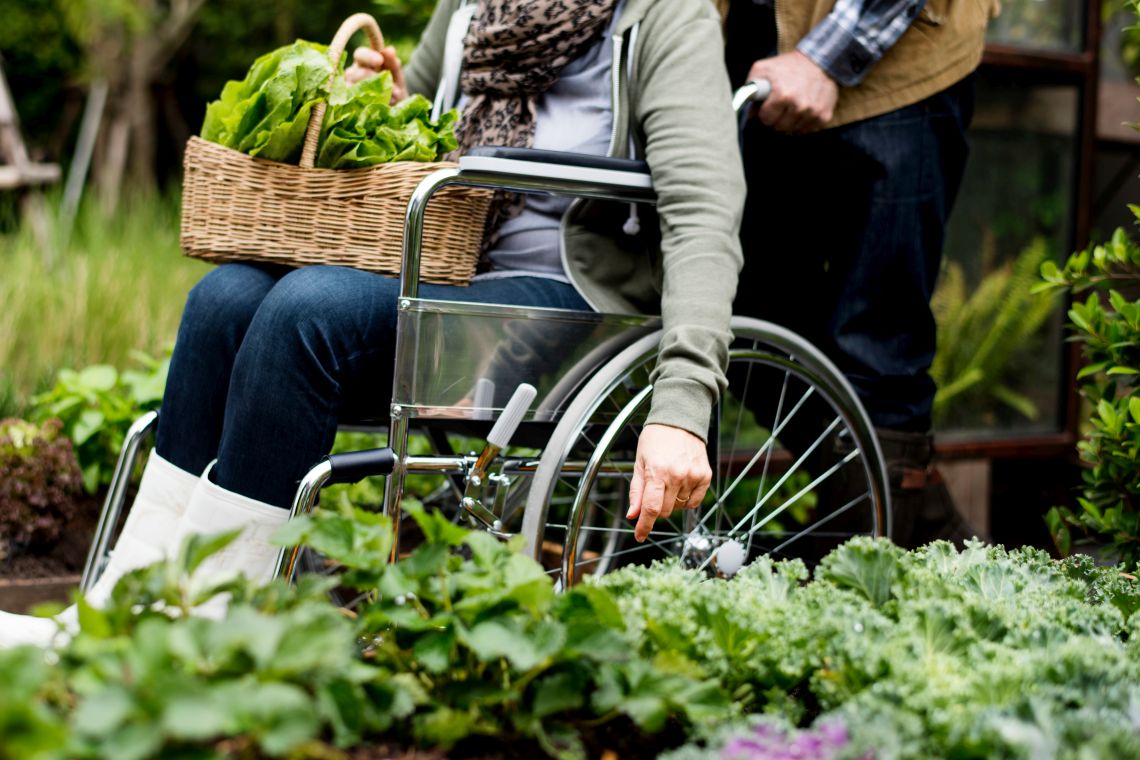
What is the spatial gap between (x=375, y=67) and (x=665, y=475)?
103 centimetres

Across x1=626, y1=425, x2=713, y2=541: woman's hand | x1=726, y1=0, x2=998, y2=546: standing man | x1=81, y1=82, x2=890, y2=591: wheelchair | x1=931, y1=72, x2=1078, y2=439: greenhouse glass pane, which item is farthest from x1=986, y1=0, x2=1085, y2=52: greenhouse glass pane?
x1=626, y1=425, x2=713, y2=541: woman's hand

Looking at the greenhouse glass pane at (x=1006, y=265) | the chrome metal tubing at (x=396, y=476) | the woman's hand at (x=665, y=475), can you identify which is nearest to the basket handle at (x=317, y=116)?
the chrome metal tubing at (x=396, y=476)

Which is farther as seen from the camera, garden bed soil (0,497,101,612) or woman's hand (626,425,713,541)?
garden bed soil (0,497,101,612)

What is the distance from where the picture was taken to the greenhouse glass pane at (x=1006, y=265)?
12.0 feet

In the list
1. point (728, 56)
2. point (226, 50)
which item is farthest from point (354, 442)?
point (226, 50)

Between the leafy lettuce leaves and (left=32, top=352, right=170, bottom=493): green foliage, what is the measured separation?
1136 mm

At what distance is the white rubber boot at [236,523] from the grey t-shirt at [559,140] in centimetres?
55

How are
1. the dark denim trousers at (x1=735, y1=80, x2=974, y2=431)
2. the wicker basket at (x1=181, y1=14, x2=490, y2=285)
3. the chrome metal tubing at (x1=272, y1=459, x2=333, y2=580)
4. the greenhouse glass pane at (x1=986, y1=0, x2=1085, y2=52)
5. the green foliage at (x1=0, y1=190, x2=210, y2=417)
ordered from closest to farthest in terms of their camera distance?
1. the chrome metal tubing at (x1=272, y1=459, x2=333, y2=580)
2. the wicker basket at (x1=181, y1=14, x2=490, y2=285)
3. the dark denim trousers at (x1=735, y1=80, x2=974, y2=431)
4. the green foliage at (x1=0, y1=190, x2=210, y2=417)
5. the greenhouse glass pane at (x1=986, y1=0, x2=1085, y2=52)

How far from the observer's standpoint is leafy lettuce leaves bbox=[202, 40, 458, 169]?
1.77 m

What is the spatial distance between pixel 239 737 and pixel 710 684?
0.36 metres

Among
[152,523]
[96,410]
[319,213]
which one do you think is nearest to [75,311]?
[96,410]

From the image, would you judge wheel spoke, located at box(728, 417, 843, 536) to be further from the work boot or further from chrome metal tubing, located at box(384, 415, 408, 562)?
chrome metal tubing, located at box(384, 415, 408, 562)

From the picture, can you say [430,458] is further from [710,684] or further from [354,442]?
[354,442]

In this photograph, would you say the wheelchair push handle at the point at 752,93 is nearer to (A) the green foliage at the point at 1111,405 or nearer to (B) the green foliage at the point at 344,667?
(A) the green foliage at the point at 1111,405
